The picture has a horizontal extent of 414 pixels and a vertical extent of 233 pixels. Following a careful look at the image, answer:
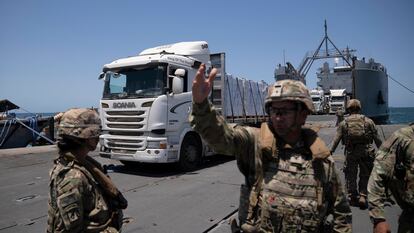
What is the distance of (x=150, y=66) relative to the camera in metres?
8.49

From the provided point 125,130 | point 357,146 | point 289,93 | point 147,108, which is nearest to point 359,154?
point 357,146

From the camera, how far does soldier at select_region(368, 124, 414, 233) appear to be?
245 cm

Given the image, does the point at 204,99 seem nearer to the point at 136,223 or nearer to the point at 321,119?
the point at 136,223

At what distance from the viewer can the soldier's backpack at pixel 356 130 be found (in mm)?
5633

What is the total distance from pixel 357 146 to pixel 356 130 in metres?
0.31

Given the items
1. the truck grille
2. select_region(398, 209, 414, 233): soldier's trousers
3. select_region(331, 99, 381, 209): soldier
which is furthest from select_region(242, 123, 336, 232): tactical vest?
the truck grille

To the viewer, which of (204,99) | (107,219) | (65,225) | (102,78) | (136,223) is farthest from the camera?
(102,78)

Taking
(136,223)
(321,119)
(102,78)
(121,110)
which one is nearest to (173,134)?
(121,110)

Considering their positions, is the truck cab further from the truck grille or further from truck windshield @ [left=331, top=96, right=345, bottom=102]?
truck windshield @ [left=331, top=96, right=345, bottom=102]

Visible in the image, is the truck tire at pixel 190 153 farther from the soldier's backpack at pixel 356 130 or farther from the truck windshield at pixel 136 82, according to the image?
the soldier's backpack at pixel 356 130

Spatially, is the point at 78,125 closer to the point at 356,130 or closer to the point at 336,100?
the point at 356,130

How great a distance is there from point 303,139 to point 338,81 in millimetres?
41502

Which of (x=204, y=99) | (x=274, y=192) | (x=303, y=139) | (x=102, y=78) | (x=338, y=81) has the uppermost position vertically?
(x=338, y=81)

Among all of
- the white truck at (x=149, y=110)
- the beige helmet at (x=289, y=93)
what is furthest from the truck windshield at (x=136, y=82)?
the beige helmet at (x=289, y=93)
